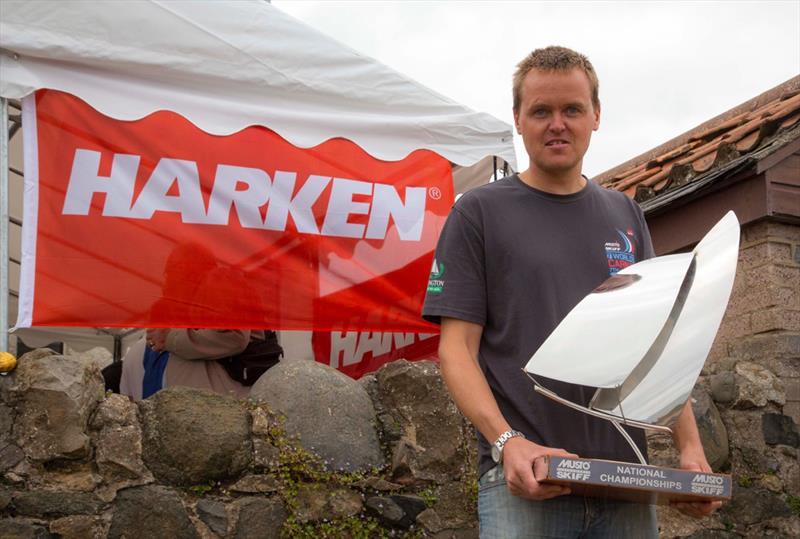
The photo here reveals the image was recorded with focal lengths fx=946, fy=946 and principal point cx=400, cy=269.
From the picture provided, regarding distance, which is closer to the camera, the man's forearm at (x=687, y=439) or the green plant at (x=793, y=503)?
the man's forearm at (x=687, y=439)

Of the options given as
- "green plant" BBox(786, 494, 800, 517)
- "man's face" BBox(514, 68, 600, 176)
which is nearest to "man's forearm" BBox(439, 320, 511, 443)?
"man's face" BBox(514, 68, 600, 176)

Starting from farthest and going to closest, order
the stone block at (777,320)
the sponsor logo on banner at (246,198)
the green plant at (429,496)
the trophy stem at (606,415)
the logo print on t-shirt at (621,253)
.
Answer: the stone block at (777,320) → the sponsor logo on banner at (246,198) → the green plant at (429,496) → the logo print on t-shirt at (621,253) → the trophy stem at (606,415)

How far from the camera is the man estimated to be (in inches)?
69.5

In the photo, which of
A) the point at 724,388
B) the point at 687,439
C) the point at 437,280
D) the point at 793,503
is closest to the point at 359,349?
the point at 724,388

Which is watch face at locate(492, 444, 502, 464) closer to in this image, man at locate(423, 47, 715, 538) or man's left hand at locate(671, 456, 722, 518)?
man at locate(423, 47, 715, 538)

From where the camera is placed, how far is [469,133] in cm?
441

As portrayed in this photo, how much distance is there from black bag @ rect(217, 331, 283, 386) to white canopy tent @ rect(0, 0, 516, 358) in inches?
34.4

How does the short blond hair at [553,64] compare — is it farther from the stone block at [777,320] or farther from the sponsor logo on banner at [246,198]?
the stone block at [777,320]

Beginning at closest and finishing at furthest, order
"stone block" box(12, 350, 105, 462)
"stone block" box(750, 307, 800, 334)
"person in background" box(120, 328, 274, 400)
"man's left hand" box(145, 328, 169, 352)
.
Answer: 1. "stone block" box(12, 350, 105, 462)
2. "person in background" box(120, 328, 274, 400)
3. "man's left hand" box(145, 328, 169, 352)
4. "stone block" box(750, 307, 800, 334)

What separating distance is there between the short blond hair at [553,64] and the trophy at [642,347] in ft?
1.53

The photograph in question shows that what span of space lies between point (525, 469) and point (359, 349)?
299 centimetres

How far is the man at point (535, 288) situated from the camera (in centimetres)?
176

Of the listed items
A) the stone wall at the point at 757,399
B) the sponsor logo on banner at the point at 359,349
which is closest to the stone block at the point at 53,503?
the sponsor logo on banner at the point at 359,349

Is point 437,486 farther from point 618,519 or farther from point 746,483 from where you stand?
point 618,519
